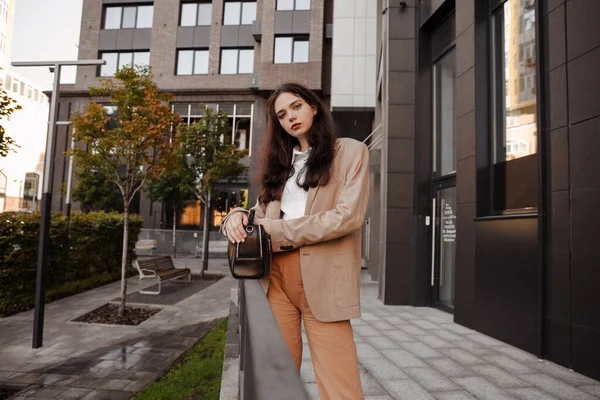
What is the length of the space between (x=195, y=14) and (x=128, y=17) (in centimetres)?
491

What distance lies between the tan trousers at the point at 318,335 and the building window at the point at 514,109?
14.5 feet

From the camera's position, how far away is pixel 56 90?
266 inches

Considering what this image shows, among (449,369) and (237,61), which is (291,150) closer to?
(449,369)

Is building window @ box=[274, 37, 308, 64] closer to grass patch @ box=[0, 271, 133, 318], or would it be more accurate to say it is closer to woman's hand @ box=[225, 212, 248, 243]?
grass patch @ box=[0, 271, 133, 318]

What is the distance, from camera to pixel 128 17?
91.2 feet

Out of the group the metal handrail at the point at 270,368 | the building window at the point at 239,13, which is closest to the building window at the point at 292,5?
the building window at the point at 239,13

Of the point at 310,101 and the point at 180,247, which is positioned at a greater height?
the point at 310,101

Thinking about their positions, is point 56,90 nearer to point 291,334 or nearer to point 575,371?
point 291,334

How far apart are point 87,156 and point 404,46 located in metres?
7.22

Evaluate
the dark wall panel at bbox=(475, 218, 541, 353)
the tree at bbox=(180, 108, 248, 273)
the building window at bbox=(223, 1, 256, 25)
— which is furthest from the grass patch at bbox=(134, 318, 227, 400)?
the building window at bbox=(223, 1, 256, 25)

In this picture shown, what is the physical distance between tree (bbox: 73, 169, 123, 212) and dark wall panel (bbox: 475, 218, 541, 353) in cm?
2120

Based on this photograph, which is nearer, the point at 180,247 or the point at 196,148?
the point at 196,148

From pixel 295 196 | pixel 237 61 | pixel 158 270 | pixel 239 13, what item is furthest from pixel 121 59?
pixel 295 196

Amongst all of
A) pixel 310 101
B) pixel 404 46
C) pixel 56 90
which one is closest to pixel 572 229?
pixel 310 101
